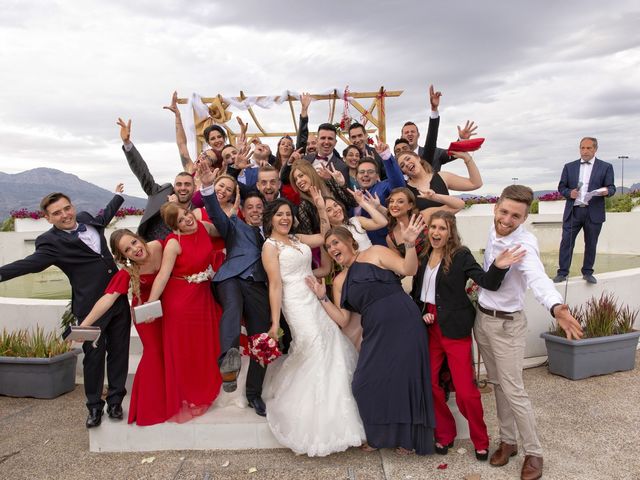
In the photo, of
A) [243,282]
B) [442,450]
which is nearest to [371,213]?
[243,282]

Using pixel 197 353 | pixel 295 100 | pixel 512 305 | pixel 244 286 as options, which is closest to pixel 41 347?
pixel 197 353

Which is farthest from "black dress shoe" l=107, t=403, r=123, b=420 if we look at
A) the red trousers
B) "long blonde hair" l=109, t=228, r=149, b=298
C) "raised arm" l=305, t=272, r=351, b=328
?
the red trousers

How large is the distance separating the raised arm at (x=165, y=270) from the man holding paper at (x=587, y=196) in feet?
15.9

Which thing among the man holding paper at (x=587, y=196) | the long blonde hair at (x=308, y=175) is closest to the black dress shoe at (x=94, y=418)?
the long blonde hair at (x=308, y=175)

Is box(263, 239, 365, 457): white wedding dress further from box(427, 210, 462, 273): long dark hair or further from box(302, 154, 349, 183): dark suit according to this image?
box(302, 154, 349, 183): dark suit

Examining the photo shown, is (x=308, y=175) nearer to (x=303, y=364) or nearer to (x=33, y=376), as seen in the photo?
(x=303, y=364)

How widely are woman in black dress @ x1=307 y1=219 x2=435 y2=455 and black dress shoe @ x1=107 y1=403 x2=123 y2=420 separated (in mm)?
1937

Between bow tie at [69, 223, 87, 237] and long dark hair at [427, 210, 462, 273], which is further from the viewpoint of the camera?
bow tie at [69, 223, 87, 237]

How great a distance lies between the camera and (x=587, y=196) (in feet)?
19.7

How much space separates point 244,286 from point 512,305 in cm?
202

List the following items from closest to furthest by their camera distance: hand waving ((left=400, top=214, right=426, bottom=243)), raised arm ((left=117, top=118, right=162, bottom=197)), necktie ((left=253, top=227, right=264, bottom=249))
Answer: hand waving ((left=400, top=214, right=426, bottom=243)) < necktie ((left=253, top=227, right=264, bottom=249)) < raised arm ((left=117, top=118, right=162, bottom=197))

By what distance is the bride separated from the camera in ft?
11.4

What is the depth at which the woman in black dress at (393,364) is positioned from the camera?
11.2ft

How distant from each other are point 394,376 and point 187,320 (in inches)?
67.0
